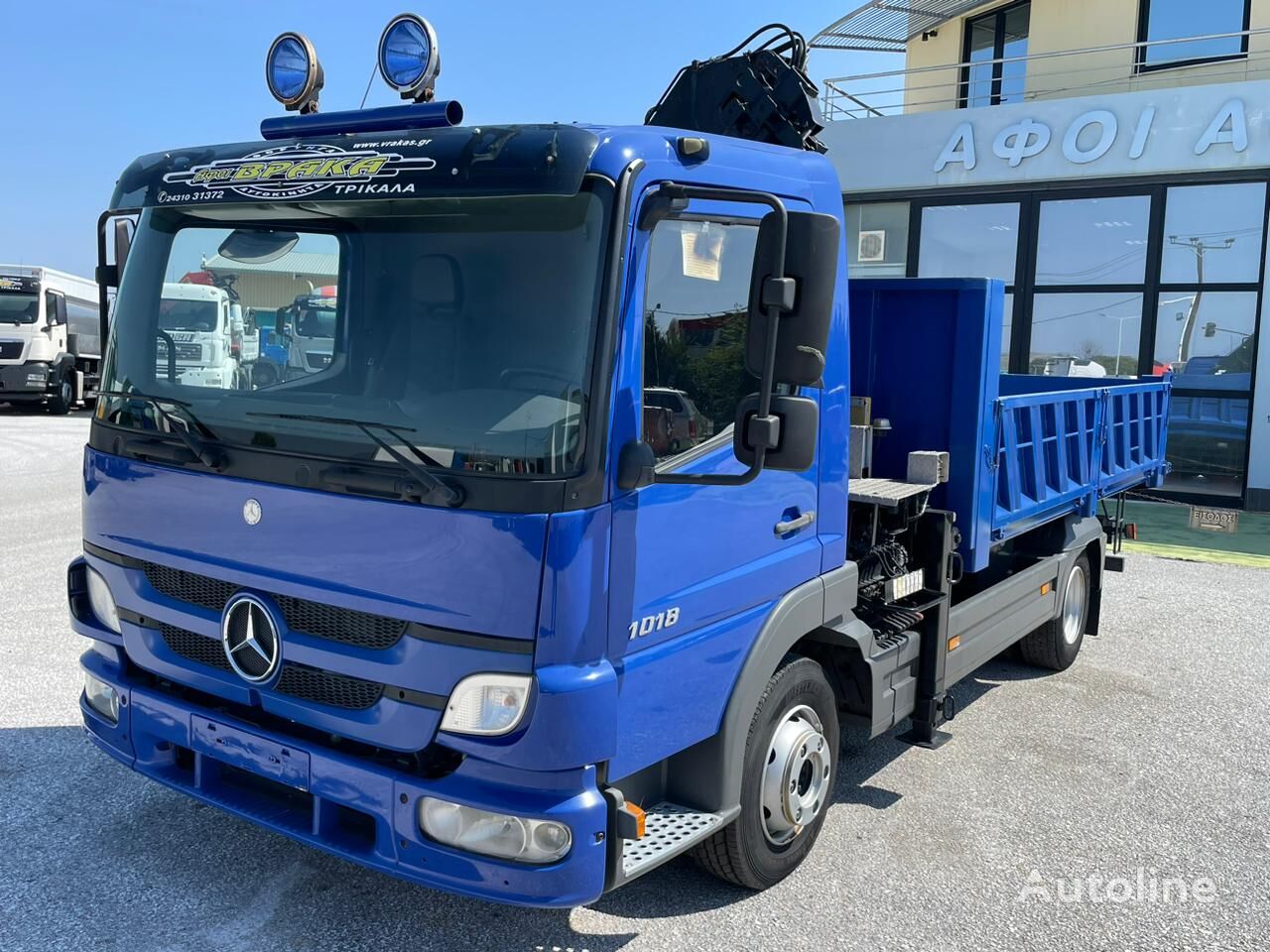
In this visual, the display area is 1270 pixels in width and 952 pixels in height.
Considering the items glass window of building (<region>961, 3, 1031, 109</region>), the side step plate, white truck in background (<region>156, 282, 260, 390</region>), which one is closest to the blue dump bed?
the side step plate

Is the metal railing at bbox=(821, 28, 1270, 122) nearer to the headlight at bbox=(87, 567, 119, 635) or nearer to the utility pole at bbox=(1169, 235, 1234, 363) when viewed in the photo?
the utility pole at bbox=(1169, 235, 1234, 363)

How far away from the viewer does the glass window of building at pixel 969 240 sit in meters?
14.5

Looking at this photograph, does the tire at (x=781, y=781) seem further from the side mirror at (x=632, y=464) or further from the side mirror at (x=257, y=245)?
the side mirror at (x=257, y=245)

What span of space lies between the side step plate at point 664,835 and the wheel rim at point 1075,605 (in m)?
3.75

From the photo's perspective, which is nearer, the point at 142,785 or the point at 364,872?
the point at 364,872

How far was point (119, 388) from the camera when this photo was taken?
139 inches

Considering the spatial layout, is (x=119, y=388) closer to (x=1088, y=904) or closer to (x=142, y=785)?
(x=142, y=785)

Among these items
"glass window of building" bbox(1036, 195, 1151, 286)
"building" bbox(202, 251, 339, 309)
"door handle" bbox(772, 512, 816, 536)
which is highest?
"glass window of building" bbox(1036, 195, 1151, 286)

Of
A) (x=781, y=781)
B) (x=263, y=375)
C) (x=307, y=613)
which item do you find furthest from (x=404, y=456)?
(x=781, y=781)

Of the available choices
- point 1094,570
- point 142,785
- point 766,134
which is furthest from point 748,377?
point 1094,570

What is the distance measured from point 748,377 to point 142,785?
9.69ft

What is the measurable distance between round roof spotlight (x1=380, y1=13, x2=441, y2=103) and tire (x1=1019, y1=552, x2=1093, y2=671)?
450cm

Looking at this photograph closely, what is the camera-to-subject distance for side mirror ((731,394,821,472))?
285 centimetres

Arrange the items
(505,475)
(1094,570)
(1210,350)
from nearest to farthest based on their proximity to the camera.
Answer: (505,475)
(1094,570)
(1210,350)
